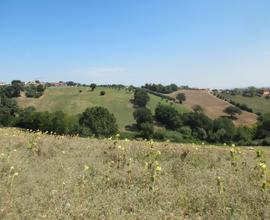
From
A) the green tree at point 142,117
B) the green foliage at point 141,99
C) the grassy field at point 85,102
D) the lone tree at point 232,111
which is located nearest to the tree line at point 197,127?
the green tree at point 142,117

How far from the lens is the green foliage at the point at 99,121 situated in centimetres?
8638

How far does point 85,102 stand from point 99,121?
126ft

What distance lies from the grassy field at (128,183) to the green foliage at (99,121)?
7497 cm

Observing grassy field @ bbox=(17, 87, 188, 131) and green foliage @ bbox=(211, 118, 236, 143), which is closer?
green foliage @ bbox=(211, 118, 236, 143)

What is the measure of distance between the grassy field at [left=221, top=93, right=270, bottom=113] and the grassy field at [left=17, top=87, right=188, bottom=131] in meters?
28.9

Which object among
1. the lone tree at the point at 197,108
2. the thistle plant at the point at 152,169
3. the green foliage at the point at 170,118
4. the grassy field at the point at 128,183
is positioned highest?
the thistle plant at the point at 152,169

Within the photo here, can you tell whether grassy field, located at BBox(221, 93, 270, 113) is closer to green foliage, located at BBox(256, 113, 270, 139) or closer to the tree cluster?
the tree cluster

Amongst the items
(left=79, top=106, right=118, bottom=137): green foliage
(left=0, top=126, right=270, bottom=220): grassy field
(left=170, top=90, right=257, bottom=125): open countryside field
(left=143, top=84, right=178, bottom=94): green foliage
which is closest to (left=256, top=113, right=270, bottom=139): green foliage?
(left=170, top=90, right=257, bottom=125): open countryside field

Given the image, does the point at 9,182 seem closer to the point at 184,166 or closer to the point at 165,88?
the point at 184,166

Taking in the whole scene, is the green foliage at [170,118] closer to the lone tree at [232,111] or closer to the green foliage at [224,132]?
the green foliage at [224,132]

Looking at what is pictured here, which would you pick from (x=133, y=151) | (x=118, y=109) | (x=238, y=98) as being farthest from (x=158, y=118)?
(x=133, y=151)

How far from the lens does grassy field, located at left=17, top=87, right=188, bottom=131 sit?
116250 mm

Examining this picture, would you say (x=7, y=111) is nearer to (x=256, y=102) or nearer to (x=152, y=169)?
(x=256, y=102)

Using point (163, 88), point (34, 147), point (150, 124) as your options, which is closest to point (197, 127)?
point (150, 124)
